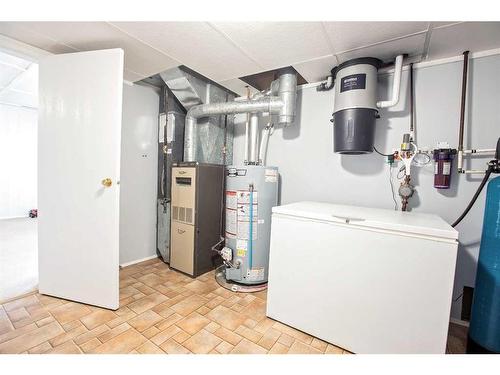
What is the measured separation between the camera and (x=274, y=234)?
1.60 m

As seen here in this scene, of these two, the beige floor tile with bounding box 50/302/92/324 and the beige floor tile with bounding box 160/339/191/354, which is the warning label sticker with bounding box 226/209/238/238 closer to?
the beige floor tile with bounding box 160/339/191/354

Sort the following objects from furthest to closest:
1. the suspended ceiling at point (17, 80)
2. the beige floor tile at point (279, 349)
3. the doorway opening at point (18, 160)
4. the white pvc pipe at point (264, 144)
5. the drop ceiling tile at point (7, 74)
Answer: the doorway opening at point (18, 160), the drop ceiling tile at point (7, 74), the suspended ceiling at point (17, 80), the white pvc pipe at point (264, 144), the beige floor tile at point (279, 349)

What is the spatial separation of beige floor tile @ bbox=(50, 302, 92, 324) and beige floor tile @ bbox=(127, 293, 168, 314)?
0.32 metres

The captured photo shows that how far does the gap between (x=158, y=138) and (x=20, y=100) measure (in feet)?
12.7

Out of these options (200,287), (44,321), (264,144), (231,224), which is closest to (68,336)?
(44,321)

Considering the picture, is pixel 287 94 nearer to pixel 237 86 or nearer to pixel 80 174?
pixel 237 86

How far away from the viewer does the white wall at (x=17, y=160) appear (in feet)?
14.9

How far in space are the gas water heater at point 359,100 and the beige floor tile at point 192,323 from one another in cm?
174

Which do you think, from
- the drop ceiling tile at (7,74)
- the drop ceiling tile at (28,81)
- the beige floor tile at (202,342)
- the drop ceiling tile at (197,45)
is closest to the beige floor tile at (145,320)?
the beige floor tile at (202,342)

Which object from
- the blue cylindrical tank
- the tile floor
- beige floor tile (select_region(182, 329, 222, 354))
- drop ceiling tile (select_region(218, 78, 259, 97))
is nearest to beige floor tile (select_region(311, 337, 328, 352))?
the tile floor

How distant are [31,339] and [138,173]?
1.67 meters

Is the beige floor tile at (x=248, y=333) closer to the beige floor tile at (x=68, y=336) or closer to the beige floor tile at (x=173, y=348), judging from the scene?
the beige floor tile at (x=173, y=348)

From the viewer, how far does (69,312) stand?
5.35 ft
